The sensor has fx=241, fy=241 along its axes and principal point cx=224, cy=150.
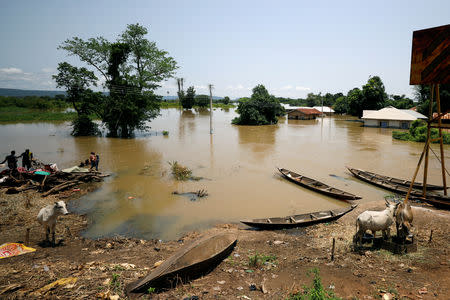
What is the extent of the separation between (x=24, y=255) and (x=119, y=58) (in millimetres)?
30228

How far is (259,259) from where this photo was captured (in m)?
6.89

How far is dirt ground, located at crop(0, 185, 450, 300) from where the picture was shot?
200 inches

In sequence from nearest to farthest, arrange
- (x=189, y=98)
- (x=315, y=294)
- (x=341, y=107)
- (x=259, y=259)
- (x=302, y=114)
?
(x=315, y=294)
(x=259, y=259)
(x=302, y=114)
(x=341, y=107)
(x=189, y=98)

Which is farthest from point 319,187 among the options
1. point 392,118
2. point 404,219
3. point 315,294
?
point 392,118

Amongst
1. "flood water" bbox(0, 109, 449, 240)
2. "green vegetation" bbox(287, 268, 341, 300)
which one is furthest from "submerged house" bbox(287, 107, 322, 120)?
"green vegetation" bbox(287, 268, 341, 300)

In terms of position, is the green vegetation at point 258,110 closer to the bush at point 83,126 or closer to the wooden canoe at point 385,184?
the bush at point 83,126

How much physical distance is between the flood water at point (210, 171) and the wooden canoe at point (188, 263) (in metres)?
4.02

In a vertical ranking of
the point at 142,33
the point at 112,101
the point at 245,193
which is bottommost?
the point at 245,193

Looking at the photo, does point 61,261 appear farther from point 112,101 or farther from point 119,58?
point 119,58

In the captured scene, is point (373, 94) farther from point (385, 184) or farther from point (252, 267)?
point (252, 267)

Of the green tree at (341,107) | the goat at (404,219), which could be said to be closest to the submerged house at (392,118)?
the green tree at (341,107)

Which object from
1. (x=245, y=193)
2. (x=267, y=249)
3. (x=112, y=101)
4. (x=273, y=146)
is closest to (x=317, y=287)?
(x=267, y=249)

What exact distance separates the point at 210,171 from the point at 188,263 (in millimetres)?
13485

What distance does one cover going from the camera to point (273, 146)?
28734 millimetres
